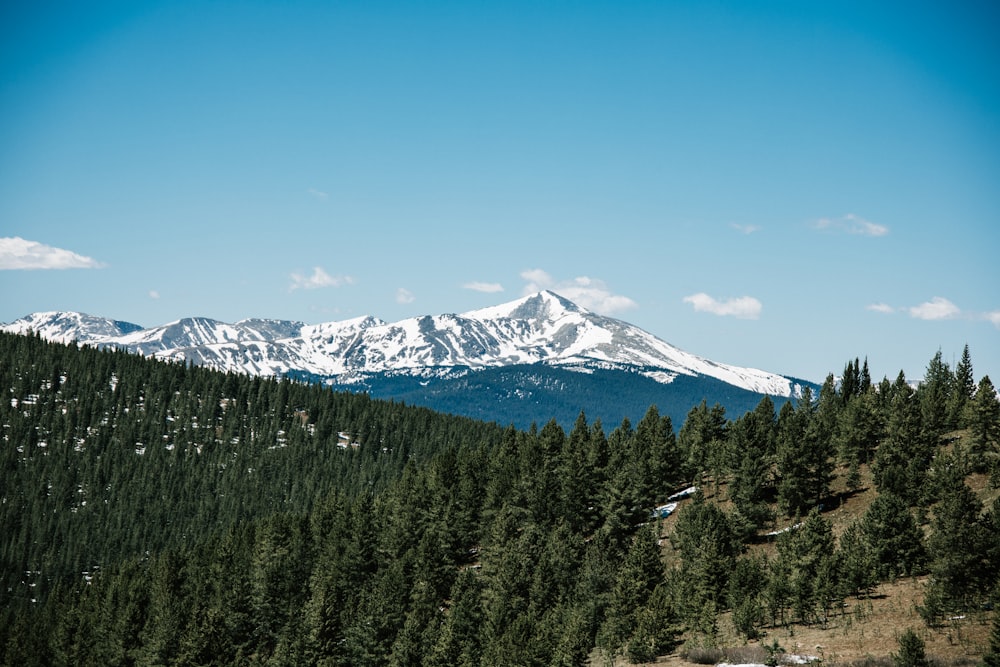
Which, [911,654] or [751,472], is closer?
[911,654]

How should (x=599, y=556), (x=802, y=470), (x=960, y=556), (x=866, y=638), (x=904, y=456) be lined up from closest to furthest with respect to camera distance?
(x=866, y=638)
(x=960, y=556)
(x=599, y=556)
(x=904, y=456)
(x=802, y=470)

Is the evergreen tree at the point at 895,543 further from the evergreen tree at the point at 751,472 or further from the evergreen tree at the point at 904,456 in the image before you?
the evergreen tree at the point at 751,472

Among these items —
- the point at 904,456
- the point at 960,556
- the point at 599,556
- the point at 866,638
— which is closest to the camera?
the point at 866,638

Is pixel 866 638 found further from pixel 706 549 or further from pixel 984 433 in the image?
pixel 984 433

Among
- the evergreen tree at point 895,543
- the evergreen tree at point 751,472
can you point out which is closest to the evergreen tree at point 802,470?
the evergreen tree at point 751,472

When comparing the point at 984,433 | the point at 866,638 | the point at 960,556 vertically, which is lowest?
the point at 866,638

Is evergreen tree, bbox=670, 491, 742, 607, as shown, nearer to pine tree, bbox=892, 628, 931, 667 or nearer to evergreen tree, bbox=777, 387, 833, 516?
evergreen tree, bbox=777, 387, 833, 516

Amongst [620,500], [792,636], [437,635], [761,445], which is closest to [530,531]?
[620,500]

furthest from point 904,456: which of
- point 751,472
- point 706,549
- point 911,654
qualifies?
point 911,654

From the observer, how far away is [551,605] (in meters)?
82.1

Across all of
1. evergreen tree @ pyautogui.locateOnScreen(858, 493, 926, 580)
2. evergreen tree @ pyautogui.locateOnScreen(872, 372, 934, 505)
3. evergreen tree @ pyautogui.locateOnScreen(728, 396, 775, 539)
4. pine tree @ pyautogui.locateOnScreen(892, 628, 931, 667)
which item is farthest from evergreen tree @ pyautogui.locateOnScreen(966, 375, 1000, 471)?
pine tree @ pyautogui.locateOnScreen(892, 628, 931, 667)

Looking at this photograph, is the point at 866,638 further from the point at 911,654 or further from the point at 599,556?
the point at 599,556

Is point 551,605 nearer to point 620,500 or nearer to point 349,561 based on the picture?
point 620,500

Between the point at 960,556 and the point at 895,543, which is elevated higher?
the point at 960,556
